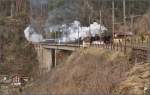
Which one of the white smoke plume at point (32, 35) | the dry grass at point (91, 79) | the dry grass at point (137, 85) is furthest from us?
the white smoke plume at point (32, 35)

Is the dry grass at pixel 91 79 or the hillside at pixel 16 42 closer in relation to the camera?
the dry grass at pixel 91 79

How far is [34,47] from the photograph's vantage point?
1395 centimetres

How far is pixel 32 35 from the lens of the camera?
15.1 meters

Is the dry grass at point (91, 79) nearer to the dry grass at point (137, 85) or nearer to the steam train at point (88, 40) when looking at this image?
the dry grass at point (137, 85)

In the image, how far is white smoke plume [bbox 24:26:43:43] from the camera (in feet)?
46.0

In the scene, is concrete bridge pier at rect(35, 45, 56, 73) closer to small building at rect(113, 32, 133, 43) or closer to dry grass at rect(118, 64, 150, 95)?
small building at rect(113, 32, 133, 43)

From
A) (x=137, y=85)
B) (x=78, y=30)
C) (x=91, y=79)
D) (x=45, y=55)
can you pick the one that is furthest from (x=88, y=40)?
(x=137, y=85)

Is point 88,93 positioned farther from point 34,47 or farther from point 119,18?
point 34,47

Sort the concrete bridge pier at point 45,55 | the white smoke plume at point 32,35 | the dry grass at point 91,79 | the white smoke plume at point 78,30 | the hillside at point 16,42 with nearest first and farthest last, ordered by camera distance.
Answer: the dry grass at point 91,79 → the hillside at point 16,42 → the white smoke plume at point 78,30 → the concrete bridge pier at point 45,55 → the white smoke plume at point 32,35

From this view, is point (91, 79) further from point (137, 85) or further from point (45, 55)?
point (45, 55)

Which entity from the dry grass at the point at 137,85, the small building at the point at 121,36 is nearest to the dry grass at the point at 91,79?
the dry grass at the point at 137,85

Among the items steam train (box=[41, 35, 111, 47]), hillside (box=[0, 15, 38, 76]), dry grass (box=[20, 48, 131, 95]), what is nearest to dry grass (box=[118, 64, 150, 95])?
dry grass (box=[20, 48, 131, 95])

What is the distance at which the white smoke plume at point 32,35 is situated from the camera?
14.0 meters

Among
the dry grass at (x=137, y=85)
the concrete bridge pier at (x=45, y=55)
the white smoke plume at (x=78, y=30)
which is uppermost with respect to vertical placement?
the white smoke plume at (x=78, y=30)
